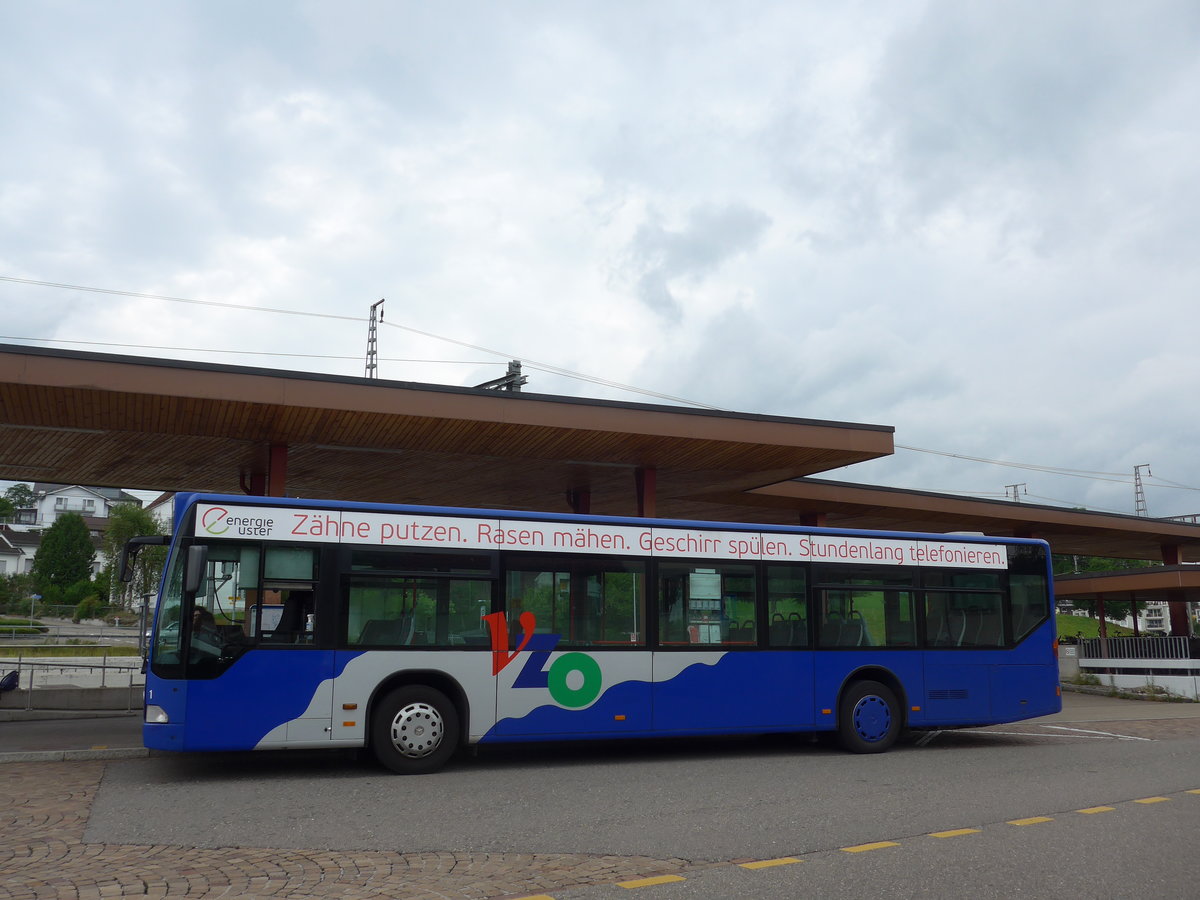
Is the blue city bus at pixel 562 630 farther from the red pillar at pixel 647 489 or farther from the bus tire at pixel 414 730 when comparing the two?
the red pillar at pixel 647 489

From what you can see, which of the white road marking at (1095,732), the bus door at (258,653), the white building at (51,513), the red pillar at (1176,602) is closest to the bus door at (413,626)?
the bus door at (258,653)

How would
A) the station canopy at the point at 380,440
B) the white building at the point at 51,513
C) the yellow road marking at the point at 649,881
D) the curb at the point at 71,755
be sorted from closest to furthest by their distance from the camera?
1. the yellow road marking at the point at 649,881
2. the curb at the point at 71,755
3. the station canopy at the point at 380,440
4. the white building at the point at 51,513

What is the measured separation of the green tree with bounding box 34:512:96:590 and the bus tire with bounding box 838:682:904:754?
6983cm

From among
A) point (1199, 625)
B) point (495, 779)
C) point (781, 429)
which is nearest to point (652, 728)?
point (495, 779)

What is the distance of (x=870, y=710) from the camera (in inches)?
525

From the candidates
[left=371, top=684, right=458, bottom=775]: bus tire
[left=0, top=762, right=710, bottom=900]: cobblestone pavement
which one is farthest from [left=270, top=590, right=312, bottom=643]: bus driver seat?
[left=0, top=762, right=710, bottom=900]: cobblestone pavement

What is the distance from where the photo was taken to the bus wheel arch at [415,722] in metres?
10.9

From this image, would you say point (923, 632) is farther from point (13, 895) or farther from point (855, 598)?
point (13, 895)

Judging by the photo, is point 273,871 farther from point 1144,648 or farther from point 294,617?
point 1144,648

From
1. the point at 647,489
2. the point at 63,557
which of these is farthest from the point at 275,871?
the point at 63,557

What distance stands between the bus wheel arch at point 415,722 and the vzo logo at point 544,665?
2.09 ft

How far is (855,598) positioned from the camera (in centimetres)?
1345

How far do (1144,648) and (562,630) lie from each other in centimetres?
2498

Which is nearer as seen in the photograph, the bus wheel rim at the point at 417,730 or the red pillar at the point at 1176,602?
the bus wheel rim at the point at 417,730
